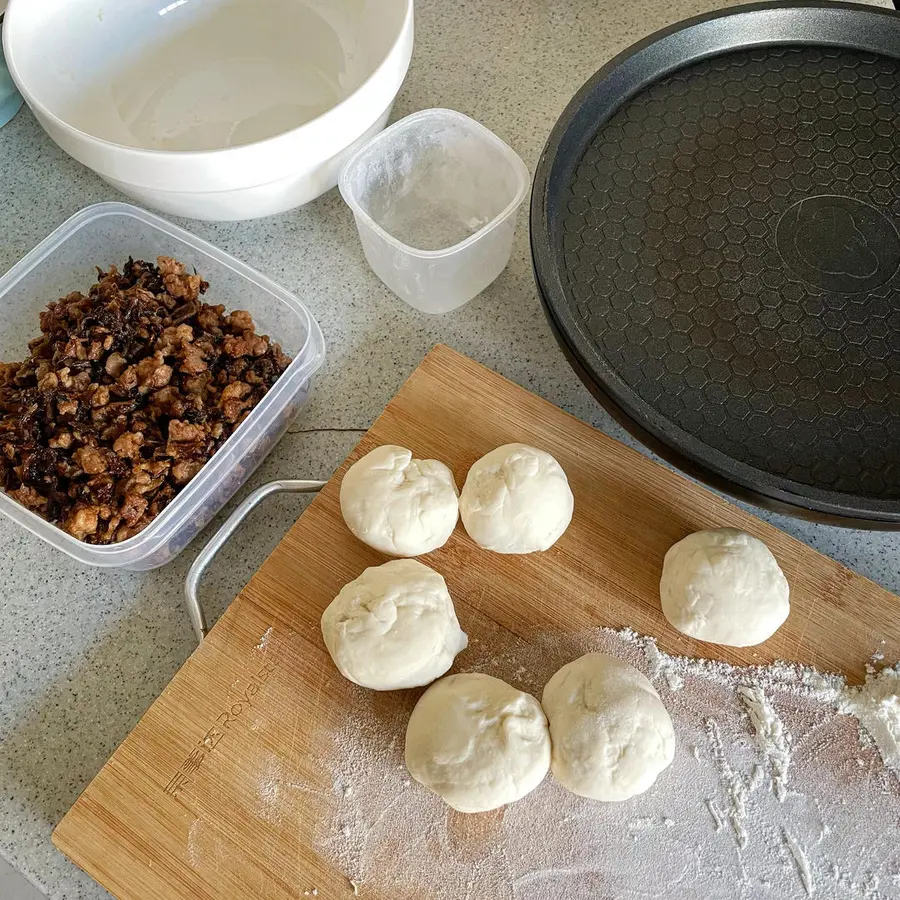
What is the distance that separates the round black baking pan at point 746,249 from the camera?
2.36 ft

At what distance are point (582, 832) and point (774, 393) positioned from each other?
0.44 m

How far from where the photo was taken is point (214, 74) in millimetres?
1007

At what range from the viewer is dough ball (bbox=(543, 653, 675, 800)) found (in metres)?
0.67

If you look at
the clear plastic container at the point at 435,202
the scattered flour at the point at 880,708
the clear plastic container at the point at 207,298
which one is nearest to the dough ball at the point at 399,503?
the clear plastic container at the point at 207,298

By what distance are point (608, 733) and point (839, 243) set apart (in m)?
0.54

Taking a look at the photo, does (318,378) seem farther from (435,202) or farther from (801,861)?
(801,861)

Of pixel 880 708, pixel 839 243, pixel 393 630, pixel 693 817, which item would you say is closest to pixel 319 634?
pixel 393 630

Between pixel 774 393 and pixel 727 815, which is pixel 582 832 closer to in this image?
pixel 727 815

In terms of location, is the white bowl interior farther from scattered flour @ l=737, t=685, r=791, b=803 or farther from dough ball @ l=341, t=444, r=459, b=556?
scattered flour @ l=737, t=685, r=791, b=803

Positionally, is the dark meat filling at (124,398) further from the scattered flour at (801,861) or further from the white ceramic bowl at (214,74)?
the scattered flour at (801,861)

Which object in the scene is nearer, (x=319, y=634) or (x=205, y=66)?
(x=319, y=634)

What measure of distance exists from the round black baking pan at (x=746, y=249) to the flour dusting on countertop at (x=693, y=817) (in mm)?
198

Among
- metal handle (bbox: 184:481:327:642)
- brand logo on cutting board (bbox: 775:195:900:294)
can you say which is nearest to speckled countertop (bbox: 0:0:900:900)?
metal handle (bbox: 184:481:327:642)

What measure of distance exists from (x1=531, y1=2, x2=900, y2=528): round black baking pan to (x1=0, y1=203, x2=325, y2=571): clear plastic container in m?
0.30
